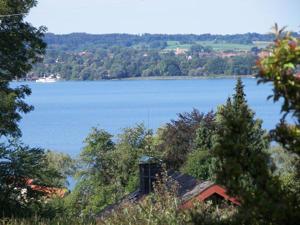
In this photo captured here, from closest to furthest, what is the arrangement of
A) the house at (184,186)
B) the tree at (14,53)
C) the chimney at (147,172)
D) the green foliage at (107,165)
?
the house at (184,186) < the tree at (14,53) < the chimney at (147,172) < the green foliage at (107,165)

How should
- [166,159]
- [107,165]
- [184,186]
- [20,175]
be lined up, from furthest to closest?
[107,165] < [166,159] < [184,186] < [20,175]

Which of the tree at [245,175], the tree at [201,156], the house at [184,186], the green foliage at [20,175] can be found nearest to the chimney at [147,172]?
the house at [184,186]

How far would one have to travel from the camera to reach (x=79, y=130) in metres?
108

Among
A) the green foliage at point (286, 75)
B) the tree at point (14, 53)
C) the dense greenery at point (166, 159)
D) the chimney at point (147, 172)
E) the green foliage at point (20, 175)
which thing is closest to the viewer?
the green foliage at point (286, 75)

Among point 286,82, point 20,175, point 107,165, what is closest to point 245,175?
point 286,82

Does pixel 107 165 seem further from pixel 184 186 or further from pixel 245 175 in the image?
pixel 245 175

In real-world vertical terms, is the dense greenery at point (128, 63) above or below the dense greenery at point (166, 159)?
below

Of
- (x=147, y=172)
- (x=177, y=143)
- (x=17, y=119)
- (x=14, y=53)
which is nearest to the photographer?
(x=14, y=53)

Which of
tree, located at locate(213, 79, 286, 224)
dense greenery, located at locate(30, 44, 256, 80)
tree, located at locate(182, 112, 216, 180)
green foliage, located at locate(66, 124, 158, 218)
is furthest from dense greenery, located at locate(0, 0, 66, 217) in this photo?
dense greenery, located at locate(30, 44, 256, 80)

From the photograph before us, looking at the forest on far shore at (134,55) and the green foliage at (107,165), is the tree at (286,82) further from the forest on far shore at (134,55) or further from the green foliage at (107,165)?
the forest on far shore at (134,55)

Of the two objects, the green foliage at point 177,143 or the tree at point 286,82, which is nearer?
the tree at point 286,82

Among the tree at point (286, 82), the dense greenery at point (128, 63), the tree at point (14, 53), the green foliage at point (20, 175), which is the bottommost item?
the dense greenery at point (128, 63)

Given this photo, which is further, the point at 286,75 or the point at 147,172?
the point at 147,172

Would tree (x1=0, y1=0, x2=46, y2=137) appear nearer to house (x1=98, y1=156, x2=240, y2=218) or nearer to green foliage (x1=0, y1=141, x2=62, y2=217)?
green foliage (x1=0, y1=141, x2=62, y2=217)
